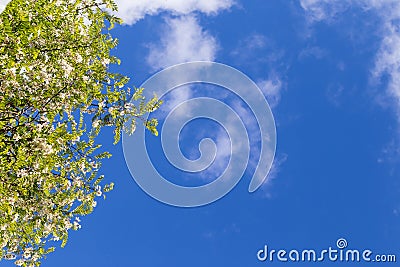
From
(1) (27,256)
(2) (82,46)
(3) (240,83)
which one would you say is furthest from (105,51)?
(3) (240,83)

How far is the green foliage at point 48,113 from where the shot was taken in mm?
11406

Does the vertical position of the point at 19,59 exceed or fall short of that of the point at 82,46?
it falls short

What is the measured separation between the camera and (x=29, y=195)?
1232cm

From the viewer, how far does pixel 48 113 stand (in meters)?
12.0

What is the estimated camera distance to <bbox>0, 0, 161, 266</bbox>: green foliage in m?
11.4

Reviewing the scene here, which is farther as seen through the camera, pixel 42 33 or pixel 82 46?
pixel 82 46

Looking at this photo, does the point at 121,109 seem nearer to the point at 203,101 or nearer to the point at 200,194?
the point at 200,194

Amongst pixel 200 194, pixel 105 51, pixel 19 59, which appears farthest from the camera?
pixel 200 194

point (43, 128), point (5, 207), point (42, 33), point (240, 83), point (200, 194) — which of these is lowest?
point (5, 207)

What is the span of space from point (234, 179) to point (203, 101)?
4.57 m

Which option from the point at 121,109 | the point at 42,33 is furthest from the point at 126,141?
the point at 42,33

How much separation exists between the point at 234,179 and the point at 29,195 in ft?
31.3

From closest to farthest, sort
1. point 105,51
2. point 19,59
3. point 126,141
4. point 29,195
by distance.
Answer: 1. point 19,59
2. point 29,195
3. point 105,51
4. point 126,141

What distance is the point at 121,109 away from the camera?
13055mm
